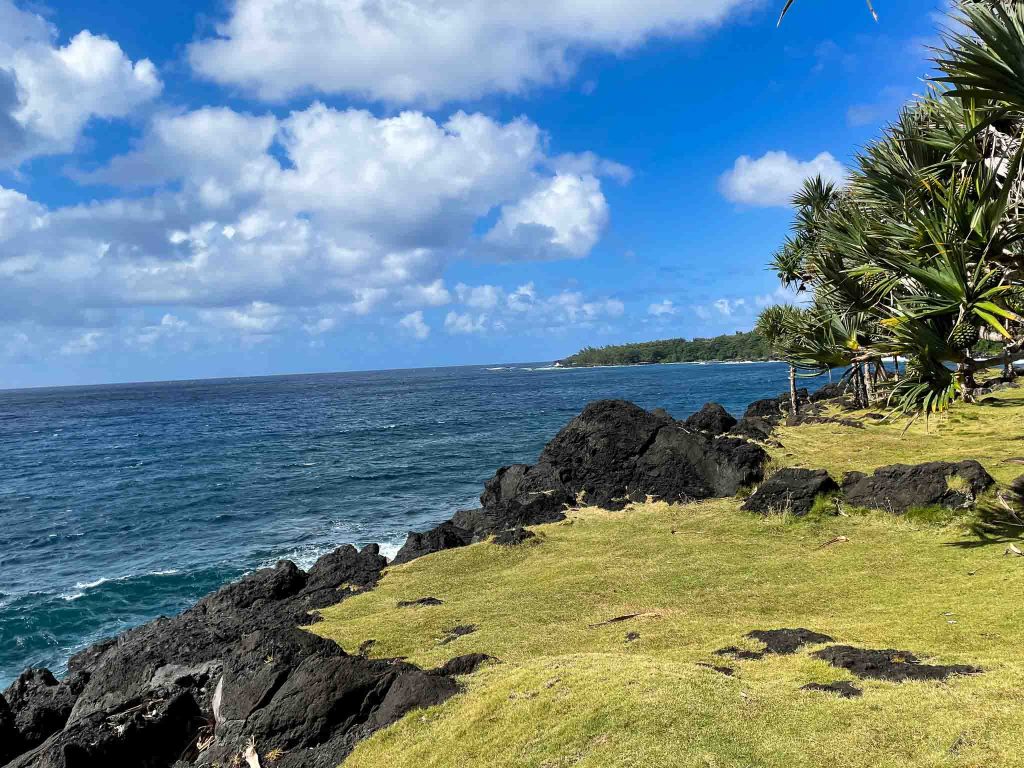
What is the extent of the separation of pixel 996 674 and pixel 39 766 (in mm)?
12395

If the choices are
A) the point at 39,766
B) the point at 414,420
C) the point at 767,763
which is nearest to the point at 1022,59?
the point at 767,763

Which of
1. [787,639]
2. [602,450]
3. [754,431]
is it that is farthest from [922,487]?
[754,431]

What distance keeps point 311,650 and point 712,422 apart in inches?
1095

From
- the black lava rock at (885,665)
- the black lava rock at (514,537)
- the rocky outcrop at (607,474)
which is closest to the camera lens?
the black lava rock at (885,665)

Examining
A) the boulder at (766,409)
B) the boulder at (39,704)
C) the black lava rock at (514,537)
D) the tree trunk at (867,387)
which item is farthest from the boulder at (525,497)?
the boulder at (766,409)

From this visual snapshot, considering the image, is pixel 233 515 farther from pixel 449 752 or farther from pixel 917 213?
pixel 917 213

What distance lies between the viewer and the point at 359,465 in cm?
4662

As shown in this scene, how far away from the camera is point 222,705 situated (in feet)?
32.1

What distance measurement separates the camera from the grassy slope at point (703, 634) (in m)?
6.80

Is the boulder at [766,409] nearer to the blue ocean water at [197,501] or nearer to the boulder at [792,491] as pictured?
the blue ocean water at [197,501]

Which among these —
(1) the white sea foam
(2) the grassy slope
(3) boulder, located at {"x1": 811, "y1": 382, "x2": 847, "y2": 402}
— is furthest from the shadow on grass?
(3) boulder, located at {"x1": 811, "y1": 382, "x2": 847, "y2": 402}

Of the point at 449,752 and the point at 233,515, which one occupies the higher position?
the point at 449,752

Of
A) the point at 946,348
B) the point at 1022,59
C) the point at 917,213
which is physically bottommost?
the point at 946,348

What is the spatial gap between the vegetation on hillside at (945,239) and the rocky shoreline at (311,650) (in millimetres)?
7817
